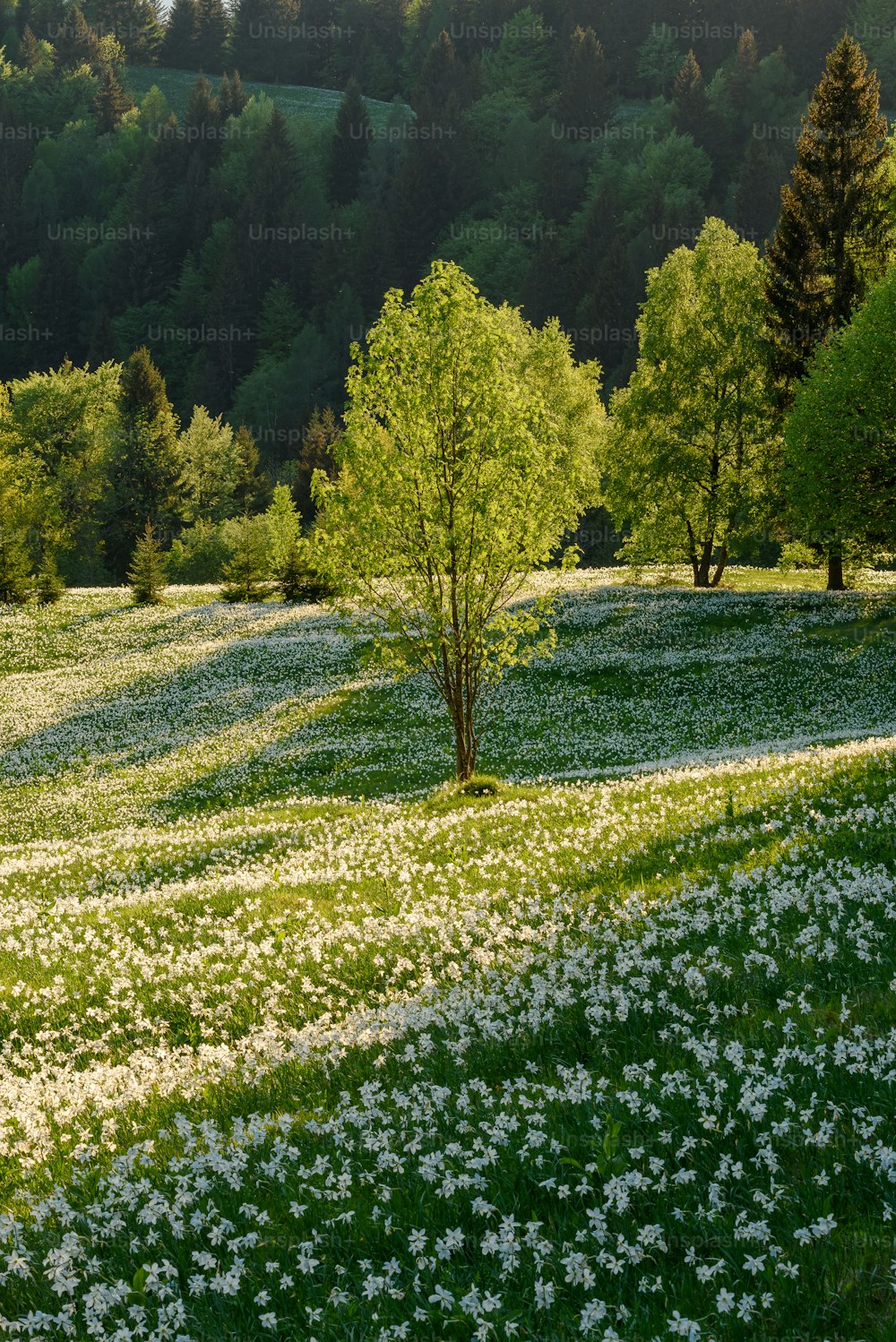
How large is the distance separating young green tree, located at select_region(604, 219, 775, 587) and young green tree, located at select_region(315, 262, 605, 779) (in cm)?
2945

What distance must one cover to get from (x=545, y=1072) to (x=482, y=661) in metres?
16.3

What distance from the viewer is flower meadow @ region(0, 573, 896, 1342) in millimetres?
4859

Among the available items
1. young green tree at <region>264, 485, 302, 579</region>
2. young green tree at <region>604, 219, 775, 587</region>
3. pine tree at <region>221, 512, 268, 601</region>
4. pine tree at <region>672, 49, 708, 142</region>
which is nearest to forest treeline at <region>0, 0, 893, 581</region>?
pine tree at <region>672, 49, 708, 142</region>

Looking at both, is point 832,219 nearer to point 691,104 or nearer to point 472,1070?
point 472,1070

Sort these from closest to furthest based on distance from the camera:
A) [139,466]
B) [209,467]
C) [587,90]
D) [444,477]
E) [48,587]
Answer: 1. [444,477]
2. [48,587]
3. [139,466]
4. [209,467]
5. [587,90]

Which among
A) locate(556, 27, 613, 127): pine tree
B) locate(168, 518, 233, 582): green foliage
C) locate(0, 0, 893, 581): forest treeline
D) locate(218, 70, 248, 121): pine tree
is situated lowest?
locate(168, 518, 233, 582): green foliage

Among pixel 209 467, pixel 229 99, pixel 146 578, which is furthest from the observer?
pixel 229 99

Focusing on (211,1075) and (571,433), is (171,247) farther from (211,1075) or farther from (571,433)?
(211,1075)

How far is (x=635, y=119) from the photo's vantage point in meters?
162

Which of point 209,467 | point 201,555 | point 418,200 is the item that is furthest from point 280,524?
point 418,200

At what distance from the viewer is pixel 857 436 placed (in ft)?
122

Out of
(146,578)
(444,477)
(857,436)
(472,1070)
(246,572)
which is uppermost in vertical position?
(857,436)

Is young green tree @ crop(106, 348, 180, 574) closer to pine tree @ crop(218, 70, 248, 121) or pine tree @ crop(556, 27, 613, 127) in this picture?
pine tree @ crop(556, 27, 613, 127)

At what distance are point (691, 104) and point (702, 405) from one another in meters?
128
